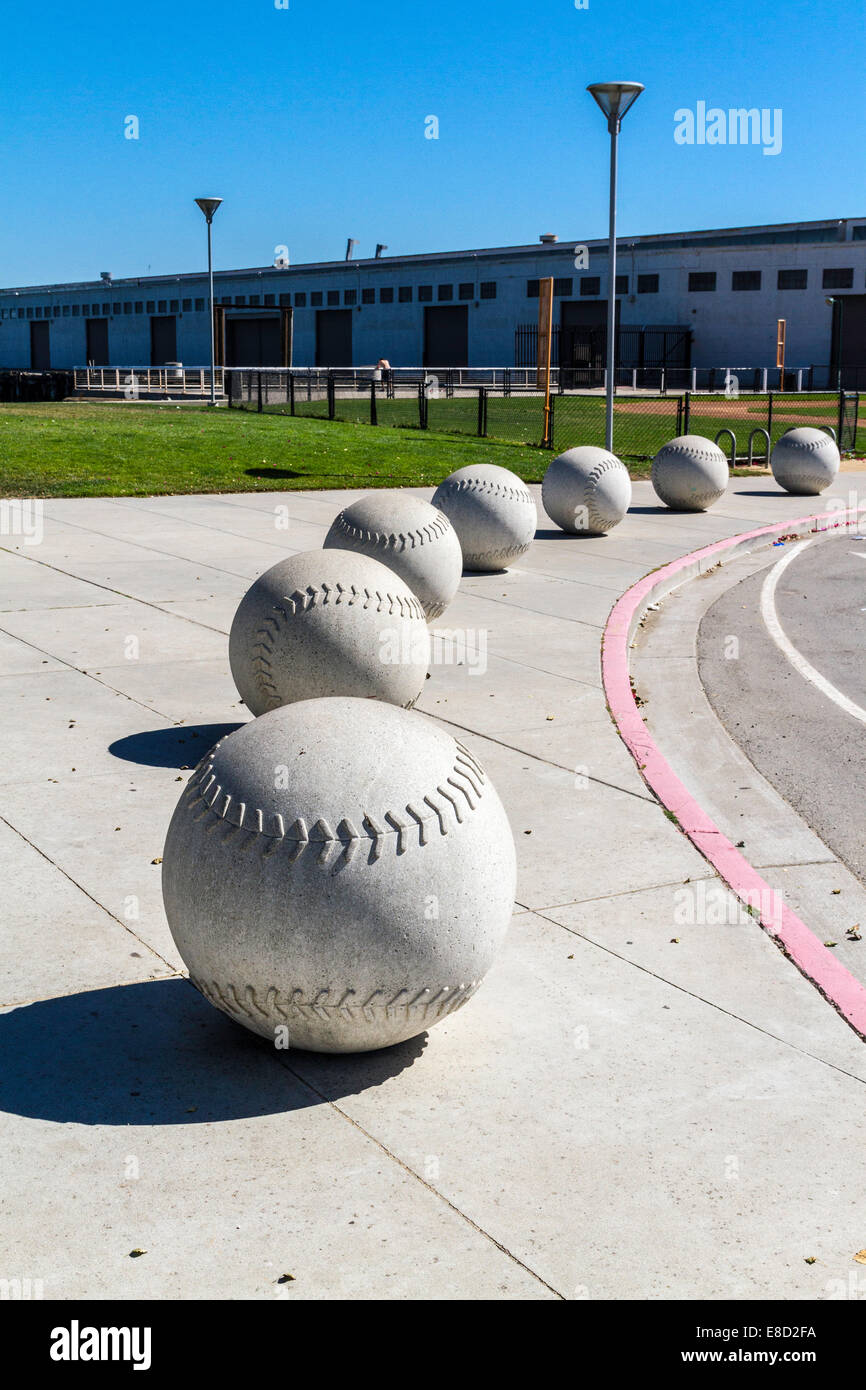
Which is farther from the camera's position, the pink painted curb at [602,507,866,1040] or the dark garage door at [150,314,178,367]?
the dark garage door at [150,314,178,367]

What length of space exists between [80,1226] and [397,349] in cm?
8663

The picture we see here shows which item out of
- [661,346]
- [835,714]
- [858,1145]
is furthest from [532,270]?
[858,1145]

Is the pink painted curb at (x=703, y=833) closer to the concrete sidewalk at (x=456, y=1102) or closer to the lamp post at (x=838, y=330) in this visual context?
the concrete sidewalk at (x=456, y=1102)

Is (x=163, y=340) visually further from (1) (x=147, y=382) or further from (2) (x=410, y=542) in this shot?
(2) (x=410, y=542)

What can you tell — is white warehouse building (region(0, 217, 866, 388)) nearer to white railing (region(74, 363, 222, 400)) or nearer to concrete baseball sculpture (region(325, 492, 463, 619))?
white railing (region(74, 363, 222, 400))

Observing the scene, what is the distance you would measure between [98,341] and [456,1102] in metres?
105

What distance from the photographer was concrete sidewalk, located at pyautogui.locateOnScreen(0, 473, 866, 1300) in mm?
3834

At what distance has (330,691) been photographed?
330 inches

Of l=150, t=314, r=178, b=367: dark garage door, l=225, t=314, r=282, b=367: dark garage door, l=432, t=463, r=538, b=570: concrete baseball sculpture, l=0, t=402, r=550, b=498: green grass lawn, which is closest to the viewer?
l=432, t=463, r=538, b=570: concrete baseball sculpture

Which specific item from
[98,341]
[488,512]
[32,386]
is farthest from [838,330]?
[488,512]

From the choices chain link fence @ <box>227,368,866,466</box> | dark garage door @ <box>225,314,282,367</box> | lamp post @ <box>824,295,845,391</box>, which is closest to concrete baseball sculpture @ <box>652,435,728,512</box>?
chain link fence @ <box>227,368,866,466</box>

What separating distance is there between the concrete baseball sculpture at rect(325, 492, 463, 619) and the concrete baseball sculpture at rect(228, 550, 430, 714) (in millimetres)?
2869

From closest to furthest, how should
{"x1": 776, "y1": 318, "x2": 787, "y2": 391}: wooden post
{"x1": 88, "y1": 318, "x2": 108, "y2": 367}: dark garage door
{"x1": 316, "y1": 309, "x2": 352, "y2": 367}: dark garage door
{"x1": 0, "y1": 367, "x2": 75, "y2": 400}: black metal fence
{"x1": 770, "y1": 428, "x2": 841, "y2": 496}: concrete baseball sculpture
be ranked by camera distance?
{"x1": 770, "y1": 428, "x2": 841, "y2": 496}: concrete baseball sculpture, {"x1": 0, "y1": 367, "x2": 75, "y2": 400}: black metal fence, {"x1": 776, "y1": 318, "x2": 787, "y2": 391}: wooden post, {"x1": 316, "y1": 309, "x2": 352, "y2": 367}: dark garage door, {"x1": 88, "y1": 318, "x2": 108, "y2": 367}: dark garage door
